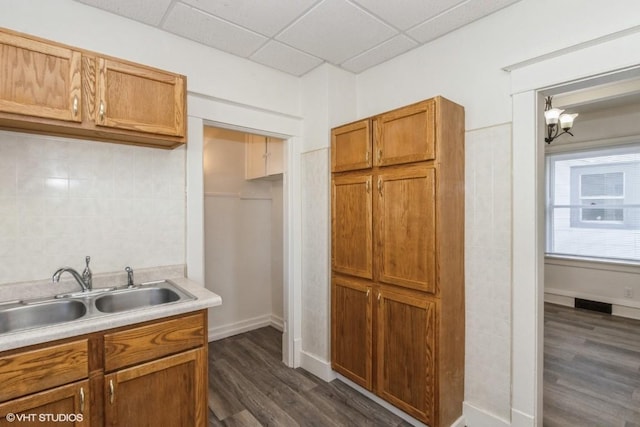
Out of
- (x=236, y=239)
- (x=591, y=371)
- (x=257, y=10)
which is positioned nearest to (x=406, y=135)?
(x=257, y=10)

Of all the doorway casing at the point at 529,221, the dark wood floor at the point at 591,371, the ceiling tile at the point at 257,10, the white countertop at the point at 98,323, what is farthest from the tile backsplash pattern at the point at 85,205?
the dark wood floor at the point at 591,371

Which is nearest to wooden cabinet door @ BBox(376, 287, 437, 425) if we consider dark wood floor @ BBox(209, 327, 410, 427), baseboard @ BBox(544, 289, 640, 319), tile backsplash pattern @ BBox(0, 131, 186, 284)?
dark wood floor @ BBox(209, 327, 410, 427)

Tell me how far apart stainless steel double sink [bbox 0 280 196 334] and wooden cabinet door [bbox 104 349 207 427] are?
0.31m

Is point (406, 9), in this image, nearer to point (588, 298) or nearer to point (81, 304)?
point (81, 304)

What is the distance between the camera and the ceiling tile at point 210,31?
2012 mm

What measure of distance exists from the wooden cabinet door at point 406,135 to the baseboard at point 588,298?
436 cm

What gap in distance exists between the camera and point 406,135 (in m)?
2.03

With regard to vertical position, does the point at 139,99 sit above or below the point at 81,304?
above

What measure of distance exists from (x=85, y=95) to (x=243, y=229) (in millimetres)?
2248

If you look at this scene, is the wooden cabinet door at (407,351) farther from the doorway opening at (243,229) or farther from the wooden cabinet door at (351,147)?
the doorway opening at (243,229)

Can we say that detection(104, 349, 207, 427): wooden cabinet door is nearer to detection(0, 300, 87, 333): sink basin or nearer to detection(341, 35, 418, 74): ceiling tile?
detection(0, 300, 87, 333): sink basin

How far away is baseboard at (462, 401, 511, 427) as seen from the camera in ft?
6.31

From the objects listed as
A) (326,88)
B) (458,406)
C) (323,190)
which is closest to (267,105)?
(326,88)

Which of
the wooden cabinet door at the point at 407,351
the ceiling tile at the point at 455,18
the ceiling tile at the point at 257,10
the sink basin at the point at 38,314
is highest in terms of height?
the ceiling tile at the point at 257,10
